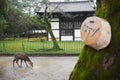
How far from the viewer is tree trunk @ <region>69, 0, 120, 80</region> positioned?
2992mm

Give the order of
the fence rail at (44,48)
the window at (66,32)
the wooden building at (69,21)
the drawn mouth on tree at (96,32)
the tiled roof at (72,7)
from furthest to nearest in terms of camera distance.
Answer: the window at (66,32)
the tiled roof at (72,7)
the wooden building at (69,21)
the fence rail at (44,48)
the drawn mouth on tree at (96,32)

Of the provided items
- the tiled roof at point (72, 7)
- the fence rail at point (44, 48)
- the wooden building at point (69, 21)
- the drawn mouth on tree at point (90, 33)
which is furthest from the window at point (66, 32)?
the drawn mouth on tree at point (90, 33)

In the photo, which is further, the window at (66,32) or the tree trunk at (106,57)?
the window at (66,32)

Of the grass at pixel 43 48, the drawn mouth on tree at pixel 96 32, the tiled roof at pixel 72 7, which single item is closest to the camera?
the drawn mouth on tree at pixel 96 32

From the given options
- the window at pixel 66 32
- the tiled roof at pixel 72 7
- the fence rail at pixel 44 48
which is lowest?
the fence rail at pixel 44 48

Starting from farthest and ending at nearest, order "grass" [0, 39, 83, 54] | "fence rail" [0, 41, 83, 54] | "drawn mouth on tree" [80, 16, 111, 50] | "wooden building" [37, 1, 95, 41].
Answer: "wooden building" [37, 1, 95, 41], "fence rail" [0, 41, 83, 54], "grass" [0, 39, 83, 54], "drawn mouth on tree" [80, 16, 111, 50]

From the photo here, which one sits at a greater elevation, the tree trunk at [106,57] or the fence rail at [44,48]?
the tree trunk at [106,57]

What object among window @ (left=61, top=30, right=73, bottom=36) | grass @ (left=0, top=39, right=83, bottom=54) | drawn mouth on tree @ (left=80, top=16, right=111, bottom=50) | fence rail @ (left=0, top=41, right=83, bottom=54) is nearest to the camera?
drawn mouth on tree @ (left=80, top=16, right=111, bottom=50)

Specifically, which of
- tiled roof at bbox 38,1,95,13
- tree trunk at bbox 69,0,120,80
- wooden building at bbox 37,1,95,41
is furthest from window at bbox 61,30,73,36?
tree trunk at bbox 69,0,120,80

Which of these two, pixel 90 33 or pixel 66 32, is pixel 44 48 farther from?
pixel 90 33

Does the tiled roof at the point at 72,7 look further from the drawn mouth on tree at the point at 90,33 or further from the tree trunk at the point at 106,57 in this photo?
the drawn mouth on tree at the point at 90,33

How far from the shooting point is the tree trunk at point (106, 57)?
9.82 ft

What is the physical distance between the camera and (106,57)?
9.91 feet

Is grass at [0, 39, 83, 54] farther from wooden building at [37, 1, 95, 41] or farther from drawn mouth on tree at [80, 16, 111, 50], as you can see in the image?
drawn mouth on tree at [80, 16, 111, 50]
